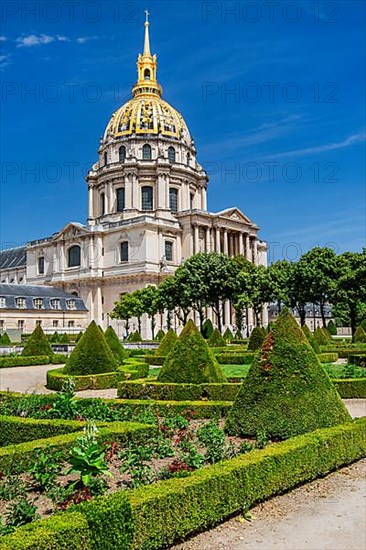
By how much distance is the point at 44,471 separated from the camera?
7945 mm

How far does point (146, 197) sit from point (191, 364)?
69.2 m

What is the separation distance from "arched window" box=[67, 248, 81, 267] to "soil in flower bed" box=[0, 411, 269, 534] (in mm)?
73506

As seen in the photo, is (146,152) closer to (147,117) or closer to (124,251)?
(147,117)

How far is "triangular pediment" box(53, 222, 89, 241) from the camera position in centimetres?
8150

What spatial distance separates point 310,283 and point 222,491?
1887 inches

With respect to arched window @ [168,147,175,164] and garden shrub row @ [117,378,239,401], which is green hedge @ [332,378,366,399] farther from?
arched window @ [168,147,175,164]

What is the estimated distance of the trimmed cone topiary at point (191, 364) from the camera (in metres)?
16.4

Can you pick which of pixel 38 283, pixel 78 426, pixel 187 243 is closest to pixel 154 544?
pixel 78 426

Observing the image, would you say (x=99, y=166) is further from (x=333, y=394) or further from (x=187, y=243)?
(x=333, y=394)

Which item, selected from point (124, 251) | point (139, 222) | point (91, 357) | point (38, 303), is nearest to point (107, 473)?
point (91, 357)

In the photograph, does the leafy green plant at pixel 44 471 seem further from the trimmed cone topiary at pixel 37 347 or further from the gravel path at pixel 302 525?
the trimmed cone topiary at pixel 37 347

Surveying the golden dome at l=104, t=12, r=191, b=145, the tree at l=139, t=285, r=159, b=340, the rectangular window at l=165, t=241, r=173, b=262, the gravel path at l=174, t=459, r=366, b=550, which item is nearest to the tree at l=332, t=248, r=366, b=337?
the tree at l=139, t=285, r=159, b=340

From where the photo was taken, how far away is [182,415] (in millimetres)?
13195

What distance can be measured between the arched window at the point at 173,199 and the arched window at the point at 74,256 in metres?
14.9
